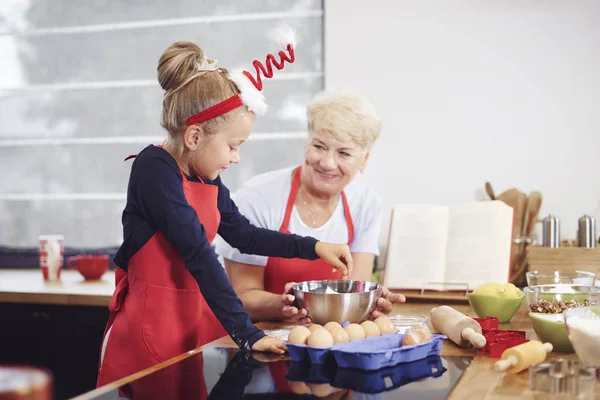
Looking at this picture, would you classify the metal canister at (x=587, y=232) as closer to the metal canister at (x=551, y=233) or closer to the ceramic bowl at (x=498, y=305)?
the metal canister at (x=551, y=233)

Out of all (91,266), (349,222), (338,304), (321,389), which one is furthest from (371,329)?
(91,266)

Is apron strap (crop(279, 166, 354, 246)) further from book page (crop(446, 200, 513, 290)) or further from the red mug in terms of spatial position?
the red mug

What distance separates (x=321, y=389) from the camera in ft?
3.41

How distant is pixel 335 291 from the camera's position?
158cm

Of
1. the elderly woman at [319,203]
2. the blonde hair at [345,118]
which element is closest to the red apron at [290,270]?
the elderly woman at [319,203]

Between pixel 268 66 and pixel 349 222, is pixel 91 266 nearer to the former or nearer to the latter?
pixel 349 222

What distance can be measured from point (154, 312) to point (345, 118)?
0.80 metres

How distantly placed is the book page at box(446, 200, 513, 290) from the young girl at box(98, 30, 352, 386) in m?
1.00

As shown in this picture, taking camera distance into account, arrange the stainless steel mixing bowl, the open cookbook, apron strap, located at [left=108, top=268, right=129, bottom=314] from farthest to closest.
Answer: the open cookbook < apron strap, located at [left=108, top=268, right=129, bottom=314] < the stainless steel mixing bowl

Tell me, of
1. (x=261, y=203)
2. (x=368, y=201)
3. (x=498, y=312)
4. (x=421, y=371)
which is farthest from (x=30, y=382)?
(x=368, y=201)

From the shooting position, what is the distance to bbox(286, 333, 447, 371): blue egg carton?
45.2 inches

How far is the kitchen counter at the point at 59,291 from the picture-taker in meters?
2.48

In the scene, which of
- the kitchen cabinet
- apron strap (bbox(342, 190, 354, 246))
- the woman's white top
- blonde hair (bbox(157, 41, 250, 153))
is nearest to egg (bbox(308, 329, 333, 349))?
blonde hair (bbox(157, 41, 250, 153))

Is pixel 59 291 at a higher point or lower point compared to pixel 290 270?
lower
